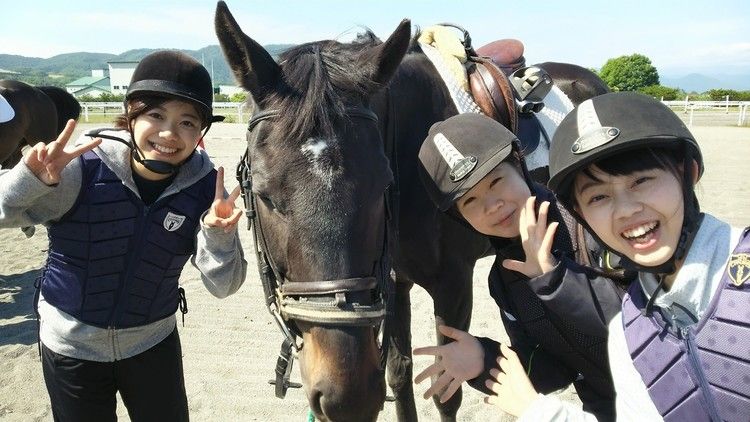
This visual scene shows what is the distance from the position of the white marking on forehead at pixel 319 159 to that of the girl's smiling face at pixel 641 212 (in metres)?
0.82

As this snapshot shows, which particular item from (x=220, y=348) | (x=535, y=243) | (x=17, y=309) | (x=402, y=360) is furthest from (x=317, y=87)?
(x=17, y=309)

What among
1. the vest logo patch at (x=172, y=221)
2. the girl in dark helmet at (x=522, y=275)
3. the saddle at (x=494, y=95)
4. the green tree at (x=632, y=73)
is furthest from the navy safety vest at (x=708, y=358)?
the green tree at (x=632, y=73)

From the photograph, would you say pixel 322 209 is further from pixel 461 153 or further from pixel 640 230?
pixel 640 230

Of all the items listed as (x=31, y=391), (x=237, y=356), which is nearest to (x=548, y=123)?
(x=237, y=356)

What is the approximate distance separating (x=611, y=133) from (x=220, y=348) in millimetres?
4111

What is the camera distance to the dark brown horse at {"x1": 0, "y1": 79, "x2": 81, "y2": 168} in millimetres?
8500

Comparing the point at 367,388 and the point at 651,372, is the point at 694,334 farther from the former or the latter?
the point at 367,388

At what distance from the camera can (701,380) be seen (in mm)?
1275

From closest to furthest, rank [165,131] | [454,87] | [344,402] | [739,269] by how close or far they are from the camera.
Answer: [739,269] < [344,402] < [165,131] < [454,87]

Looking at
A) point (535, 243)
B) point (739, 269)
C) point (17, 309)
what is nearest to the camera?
point (739, 269)

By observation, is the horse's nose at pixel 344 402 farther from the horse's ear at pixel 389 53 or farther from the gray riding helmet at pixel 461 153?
the horse's ear at pixel 389 53

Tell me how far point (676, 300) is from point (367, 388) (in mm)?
957

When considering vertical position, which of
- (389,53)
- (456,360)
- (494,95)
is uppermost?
(389,53)

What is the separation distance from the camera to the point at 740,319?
119 centimetres
